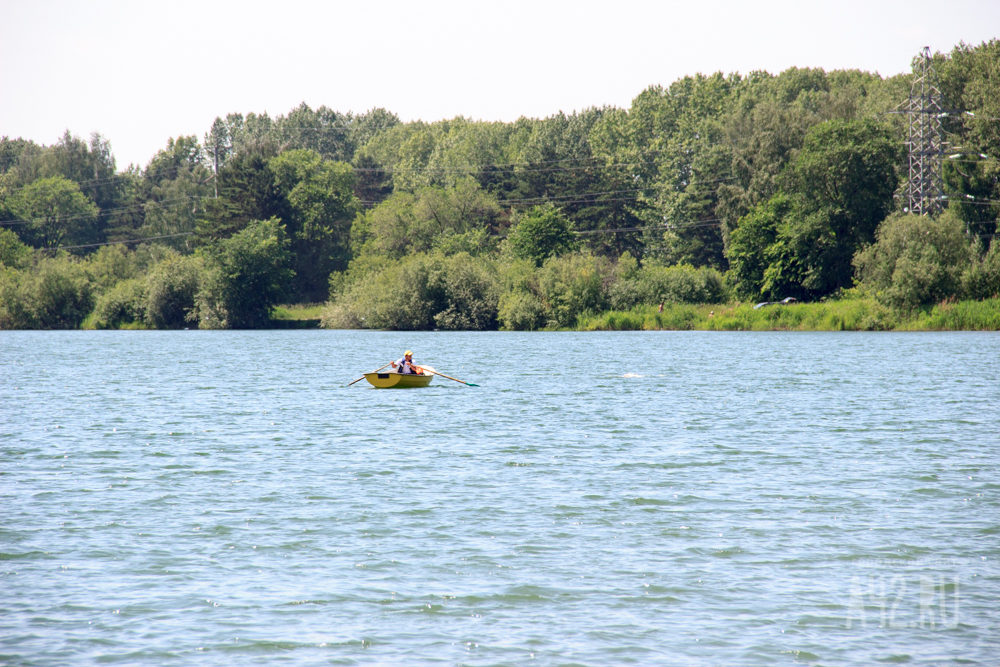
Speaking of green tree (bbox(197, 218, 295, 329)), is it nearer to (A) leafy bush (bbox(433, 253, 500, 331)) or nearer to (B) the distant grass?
(B) the distant grass

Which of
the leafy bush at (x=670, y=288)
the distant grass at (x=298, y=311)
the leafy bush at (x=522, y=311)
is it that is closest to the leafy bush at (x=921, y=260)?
the leafy bush at (x=670, y=288)

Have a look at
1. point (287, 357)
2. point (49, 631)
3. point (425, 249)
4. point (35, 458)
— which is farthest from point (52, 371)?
point (425, 249)

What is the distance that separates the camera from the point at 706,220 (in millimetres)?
119062

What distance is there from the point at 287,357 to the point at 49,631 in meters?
59.0

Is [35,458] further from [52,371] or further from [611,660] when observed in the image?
[52,371]

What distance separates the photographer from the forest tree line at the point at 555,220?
91.8 meters

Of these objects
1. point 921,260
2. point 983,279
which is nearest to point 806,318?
point 921,260

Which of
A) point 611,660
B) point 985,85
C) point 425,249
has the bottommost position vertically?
point 611,660

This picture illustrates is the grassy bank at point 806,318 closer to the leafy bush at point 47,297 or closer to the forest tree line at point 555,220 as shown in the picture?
the forest tree line at point 555,220

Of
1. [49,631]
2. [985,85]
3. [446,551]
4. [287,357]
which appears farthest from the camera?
[985,85]

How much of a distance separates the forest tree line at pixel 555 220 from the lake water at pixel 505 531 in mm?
55440

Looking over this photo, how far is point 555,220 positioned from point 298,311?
42679mm

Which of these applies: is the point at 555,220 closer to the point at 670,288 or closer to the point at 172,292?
the point at 670,288

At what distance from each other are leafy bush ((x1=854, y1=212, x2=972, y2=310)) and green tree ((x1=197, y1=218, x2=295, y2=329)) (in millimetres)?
72606
